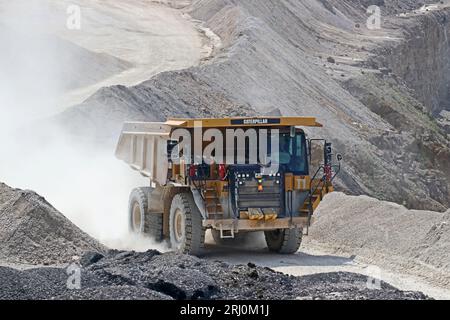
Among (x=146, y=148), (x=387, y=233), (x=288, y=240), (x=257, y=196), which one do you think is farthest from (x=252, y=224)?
(x=146, y=148)

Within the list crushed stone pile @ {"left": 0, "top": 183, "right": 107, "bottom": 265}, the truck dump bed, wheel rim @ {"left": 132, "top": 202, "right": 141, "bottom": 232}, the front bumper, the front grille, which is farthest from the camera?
wheel rim @ {"left": 132, "top": 202, "right": 141, "bottom": 232}

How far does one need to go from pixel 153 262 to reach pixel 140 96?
14.8 metres

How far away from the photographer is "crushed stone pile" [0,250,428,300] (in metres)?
11.2

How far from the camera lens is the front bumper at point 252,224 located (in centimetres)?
1608

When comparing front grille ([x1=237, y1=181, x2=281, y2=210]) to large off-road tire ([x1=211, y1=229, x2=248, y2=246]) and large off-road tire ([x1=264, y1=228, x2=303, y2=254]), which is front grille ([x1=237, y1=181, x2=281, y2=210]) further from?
large off-road tire ([x1=211, y1=229, x2=248, y2=246])

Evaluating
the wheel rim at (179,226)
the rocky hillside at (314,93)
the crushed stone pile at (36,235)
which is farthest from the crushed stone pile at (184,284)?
the rocky hillside at (314,93)

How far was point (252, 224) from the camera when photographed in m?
16.2

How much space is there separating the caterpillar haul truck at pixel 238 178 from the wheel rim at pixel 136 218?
151cm

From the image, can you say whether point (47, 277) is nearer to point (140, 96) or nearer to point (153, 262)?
point (153, 262)

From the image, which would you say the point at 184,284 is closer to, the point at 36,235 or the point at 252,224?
the point at 252,224

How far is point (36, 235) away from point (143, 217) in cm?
288

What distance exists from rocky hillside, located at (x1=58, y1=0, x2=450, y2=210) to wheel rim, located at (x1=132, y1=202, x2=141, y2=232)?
20.8 feet

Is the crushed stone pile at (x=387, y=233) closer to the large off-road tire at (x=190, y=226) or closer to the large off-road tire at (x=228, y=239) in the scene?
the large off-road tire at (x=228, y=239)

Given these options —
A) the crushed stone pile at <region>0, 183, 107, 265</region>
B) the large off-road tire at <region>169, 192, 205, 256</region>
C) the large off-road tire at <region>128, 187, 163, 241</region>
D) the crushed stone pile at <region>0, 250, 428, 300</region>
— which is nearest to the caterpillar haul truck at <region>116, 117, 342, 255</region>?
the large off-road tire at <region>169, 192, 205, 256</region>
